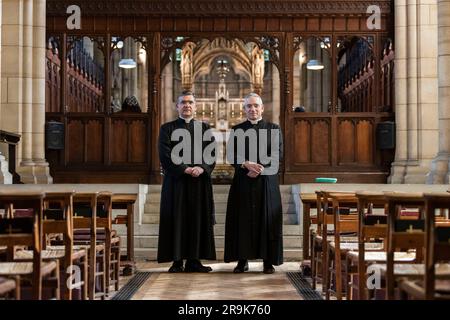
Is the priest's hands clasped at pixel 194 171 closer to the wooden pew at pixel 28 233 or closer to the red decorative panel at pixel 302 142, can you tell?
the wooden pew at pixel 28 233

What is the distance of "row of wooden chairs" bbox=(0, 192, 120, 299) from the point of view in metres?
5.23

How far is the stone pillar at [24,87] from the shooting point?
15.1 metres

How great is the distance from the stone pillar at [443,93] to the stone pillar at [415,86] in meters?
2.36

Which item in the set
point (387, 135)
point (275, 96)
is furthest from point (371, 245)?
point (275, 96)

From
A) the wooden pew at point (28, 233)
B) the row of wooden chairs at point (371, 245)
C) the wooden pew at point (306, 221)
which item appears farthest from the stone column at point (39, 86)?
the wooden pew at point (28, 233)

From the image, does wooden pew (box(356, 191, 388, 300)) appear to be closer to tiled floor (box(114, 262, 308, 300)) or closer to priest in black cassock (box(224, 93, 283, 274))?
tiled floor (box(114, 262, 308, 300))

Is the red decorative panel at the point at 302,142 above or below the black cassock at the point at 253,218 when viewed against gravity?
above

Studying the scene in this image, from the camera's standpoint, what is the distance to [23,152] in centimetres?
1509

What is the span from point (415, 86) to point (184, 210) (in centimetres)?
714

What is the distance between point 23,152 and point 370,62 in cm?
740

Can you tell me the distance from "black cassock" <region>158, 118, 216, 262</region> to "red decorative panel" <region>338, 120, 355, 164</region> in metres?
6.42

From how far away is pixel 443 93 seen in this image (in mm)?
12461

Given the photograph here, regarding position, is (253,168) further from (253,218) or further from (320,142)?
(320,142)
